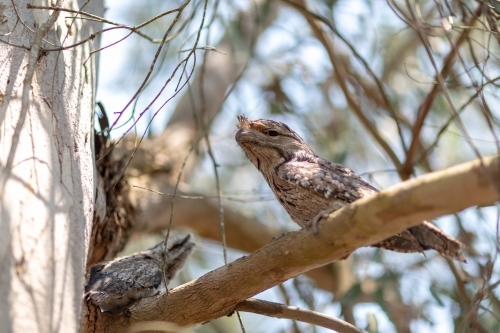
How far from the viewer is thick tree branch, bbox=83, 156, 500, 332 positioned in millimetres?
1650

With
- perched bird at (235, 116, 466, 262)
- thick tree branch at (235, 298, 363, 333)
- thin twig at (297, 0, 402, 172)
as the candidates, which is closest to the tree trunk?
thick tree branch at (235, 298, 363, 333)

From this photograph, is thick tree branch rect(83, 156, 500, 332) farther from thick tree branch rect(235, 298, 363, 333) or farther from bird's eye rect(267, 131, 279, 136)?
bird's eye rect(267, 131, 279, 136)

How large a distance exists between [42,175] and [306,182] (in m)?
1.30

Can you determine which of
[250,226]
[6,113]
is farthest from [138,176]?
[6,113]

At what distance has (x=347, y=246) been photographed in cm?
197

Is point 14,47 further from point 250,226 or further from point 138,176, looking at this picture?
point 250,226

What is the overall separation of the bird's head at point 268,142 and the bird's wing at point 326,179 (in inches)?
6.4

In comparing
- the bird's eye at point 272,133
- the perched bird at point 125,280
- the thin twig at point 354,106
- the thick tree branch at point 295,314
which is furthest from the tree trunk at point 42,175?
the thin twig at point 354,106

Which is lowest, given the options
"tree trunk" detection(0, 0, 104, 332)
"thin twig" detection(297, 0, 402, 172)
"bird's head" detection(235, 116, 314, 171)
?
"tree trunk" detection(0, 0, 104, 332)

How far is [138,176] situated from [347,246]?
2.77 m

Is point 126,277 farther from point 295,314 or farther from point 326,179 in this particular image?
point 326,179

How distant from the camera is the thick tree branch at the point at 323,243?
1.65m

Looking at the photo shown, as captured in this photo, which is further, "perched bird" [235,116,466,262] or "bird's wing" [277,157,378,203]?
"bird's wing" [277,157,378,203]

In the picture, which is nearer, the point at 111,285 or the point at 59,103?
the point at 59,103
